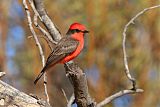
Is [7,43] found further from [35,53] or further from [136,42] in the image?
[136,42]

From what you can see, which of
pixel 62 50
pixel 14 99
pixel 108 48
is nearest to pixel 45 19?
pixel 62 50

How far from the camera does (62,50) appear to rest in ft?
13.5

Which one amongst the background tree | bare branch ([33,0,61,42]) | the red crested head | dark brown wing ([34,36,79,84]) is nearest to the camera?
bare branch ([33,0,61,42])

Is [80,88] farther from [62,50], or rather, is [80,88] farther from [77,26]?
[77,26]

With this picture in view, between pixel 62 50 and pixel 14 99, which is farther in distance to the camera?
pixel 62 50

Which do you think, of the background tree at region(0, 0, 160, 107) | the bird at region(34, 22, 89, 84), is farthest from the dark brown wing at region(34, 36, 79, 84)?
the background tree at region(0, 0, 160, 107)

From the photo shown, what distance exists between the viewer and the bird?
401cm

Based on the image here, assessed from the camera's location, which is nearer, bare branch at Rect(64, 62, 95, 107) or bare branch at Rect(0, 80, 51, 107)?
bare branch at Rect(0, 80, 51, 107)

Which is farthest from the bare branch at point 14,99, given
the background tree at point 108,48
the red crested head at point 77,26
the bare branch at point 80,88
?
the background tree at point 108,48

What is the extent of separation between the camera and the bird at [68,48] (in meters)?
4.01

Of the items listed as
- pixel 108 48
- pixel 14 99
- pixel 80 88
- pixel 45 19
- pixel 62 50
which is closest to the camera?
pixel 14 99

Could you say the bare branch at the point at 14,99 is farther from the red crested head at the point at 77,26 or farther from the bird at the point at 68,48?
the red crested head at the point at 77,26

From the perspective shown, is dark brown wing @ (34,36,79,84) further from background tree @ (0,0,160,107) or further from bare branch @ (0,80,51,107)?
background tree @ (0,0,160,107)

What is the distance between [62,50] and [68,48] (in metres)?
0.08
